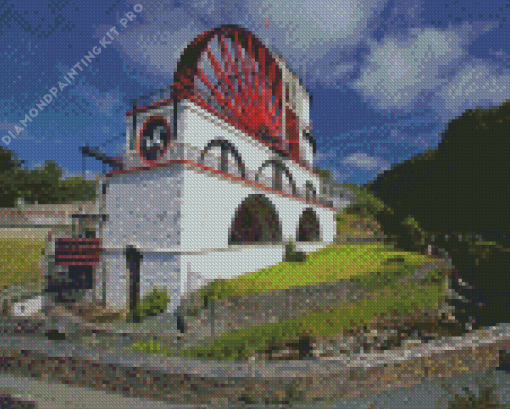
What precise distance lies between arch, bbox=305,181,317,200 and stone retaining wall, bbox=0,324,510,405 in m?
13.3

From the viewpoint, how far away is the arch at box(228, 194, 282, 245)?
13.7 meters

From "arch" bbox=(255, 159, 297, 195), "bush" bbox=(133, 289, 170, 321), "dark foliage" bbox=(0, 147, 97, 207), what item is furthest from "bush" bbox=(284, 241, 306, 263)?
"dark foliage" bbox=(0, 147, 97, 207)

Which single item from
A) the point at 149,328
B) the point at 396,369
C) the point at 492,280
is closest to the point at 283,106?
the point at 492,280

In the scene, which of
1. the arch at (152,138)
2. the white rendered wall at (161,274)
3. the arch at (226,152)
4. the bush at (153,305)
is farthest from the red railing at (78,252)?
the arch at (226,152)

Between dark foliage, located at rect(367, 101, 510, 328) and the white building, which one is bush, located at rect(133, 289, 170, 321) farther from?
dark foliage, located at rect(367, 101, 510, 328)

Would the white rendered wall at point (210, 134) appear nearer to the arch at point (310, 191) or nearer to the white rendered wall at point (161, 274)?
the white rendered wall at point (161, 274)

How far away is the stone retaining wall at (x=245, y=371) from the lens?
4.39m

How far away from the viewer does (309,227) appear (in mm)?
19797

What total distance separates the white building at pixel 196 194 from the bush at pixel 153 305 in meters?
0.28

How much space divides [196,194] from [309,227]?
11.6 metres

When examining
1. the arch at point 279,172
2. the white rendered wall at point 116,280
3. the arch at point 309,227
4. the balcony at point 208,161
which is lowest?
the white rendered wall at point 116,280

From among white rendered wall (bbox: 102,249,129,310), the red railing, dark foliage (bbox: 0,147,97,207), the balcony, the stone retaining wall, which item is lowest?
the stone retaining wall

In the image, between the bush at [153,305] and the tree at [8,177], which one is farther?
the tree at [8,177]

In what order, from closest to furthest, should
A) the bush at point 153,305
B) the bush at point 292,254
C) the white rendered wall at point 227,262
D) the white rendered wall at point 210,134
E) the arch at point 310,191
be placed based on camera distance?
the bush at point 153,305
the white rendered wall at point 227,262
the white rendered wall at point 210,134
the bush at point 292,254
the arch at point 310,191
